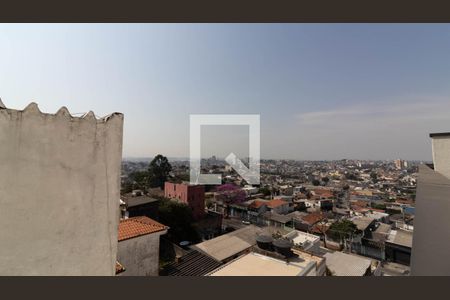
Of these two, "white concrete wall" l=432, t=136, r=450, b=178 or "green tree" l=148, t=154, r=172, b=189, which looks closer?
"white concrete wall" l=432, t=136, r=450, b=178

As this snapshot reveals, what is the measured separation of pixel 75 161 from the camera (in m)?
2.01

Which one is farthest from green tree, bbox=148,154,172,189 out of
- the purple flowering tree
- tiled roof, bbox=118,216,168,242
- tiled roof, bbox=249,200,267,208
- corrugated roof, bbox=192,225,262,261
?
tiled roof, bbox=118,216,168,242

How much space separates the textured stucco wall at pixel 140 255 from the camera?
6.50 m

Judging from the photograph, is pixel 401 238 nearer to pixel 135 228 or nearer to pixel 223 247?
pixel 223 247

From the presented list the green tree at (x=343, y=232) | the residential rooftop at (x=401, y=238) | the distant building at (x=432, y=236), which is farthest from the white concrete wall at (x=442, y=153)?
the green tree at (x=343, y=232)

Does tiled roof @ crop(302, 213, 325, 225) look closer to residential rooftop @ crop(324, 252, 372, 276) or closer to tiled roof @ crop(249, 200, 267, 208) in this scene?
tiled roof @ crop(249, 200, 267, 208)

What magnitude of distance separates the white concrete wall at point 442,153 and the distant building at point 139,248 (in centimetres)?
627

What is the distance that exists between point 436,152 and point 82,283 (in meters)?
5.28

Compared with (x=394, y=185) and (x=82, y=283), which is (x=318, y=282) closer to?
(x=82, y=283)

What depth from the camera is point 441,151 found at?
4.29 meters

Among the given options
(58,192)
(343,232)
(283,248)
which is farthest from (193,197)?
(58,192)

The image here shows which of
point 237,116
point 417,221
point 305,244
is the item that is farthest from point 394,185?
point 417,221

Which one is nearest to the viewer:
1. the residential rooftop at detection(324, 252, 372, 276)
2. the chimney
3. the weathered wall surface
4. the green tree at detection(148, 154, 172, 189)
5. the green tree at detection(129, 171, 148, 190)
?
the weathered wall surface

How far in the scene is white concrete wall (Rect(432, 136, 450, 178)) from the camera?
13.7 ft
